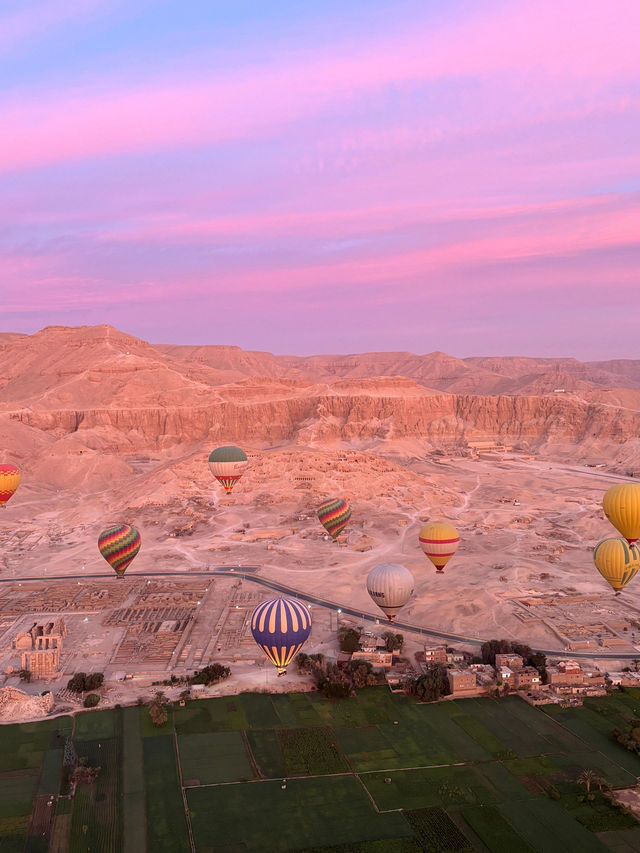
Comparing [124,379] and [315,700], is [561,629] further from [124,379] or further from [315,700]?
[124,379]

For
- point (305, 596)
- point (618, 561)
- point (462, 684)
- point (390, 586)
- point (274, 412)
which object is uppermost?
point (274, 412)

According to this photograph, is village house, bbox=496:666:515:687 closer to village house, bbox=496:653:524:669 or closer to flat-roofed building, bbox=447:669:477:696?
village house, bbox=496:653:524:669

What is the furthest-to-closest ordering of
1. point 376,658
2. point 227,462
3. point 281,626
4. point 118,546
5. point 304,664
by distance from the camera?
point 227,462, point 118,546, point 376,658, point 304,664, point 281,626

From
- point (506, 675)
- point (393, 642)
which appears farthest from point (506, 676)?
point (393, 642)

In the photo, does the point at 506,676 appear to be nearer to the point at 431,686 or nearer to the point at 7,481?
the point at 431,686

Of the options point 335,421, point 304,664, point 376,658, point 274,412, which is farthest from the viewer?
point 274,412

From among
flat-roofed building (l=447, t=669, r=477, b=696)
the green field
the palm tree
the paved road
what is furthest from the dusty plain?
the palm tree

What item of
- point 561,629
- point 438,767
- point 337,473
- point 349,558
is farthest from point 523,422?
point 438,767
